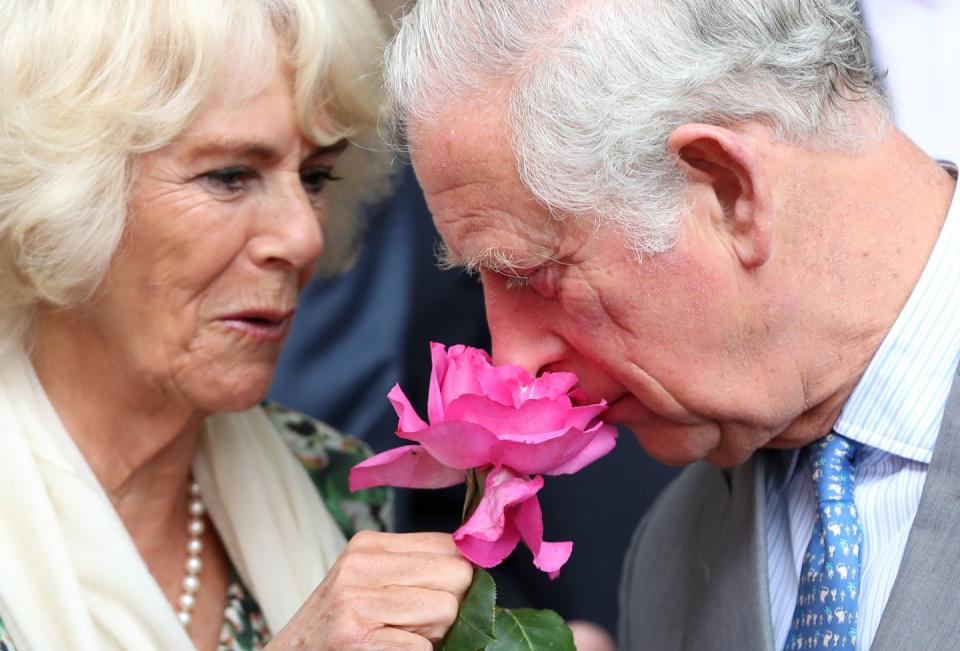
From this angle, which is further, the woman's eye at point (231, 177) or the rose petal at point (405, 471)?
the woman's eye at point (231, 177)

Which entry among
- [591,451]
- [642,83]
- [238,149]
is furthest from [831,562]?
[238,149]

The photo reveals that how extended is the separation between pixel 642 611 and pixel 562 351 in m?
0.76

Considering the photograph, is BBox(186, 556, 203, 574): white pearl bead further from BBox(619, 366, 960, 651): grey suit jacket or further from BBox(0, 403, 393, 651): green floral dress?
BBox(619, 366, 960, 651): grey suit jacket

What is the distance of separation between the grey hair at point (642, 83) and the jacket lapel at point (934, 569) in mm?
503

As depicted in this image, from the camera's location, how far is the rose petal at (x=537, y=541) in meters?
1.64

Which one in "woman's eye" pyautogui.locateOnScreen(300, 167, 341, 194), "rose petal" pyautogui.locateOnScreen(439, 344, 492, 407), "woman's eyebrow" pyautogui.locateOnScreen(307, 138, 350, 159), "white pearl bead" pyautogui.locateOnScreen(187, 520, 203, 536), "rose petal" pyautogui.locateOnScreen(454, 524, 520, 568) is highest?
"woman's eyebrow" pyautogui.locateOnScreen(307, 138, 350, 159)

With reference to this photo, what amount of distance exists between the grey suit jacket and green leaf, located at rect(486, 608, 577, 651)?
1.46ft

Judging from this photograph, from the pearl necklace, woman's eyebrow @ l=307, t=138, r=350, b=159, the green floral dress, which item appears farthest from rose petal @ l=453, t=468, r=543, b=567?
the green floral dress

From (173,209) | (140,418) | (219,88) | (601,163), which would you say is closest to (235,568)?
(140,418)

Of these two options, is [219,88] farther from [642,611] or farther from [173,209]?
[642,611]

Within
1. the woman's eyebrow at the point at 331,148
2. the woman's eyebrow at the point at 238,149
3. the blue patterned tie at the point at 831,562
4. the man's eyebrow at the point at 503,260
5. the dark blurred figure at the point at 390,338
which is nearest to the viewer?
the blue patterned tie at the point at 831,562

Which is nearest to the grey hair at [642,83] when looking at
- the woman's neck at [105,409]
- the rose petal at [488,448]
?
the rose petal at [488,448]

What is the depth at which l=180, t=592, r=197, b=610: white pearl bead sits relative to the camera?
8.02ft

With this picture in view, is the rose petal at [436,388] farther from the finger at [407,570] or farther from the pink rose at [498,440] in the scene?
the finger at [407,570]
